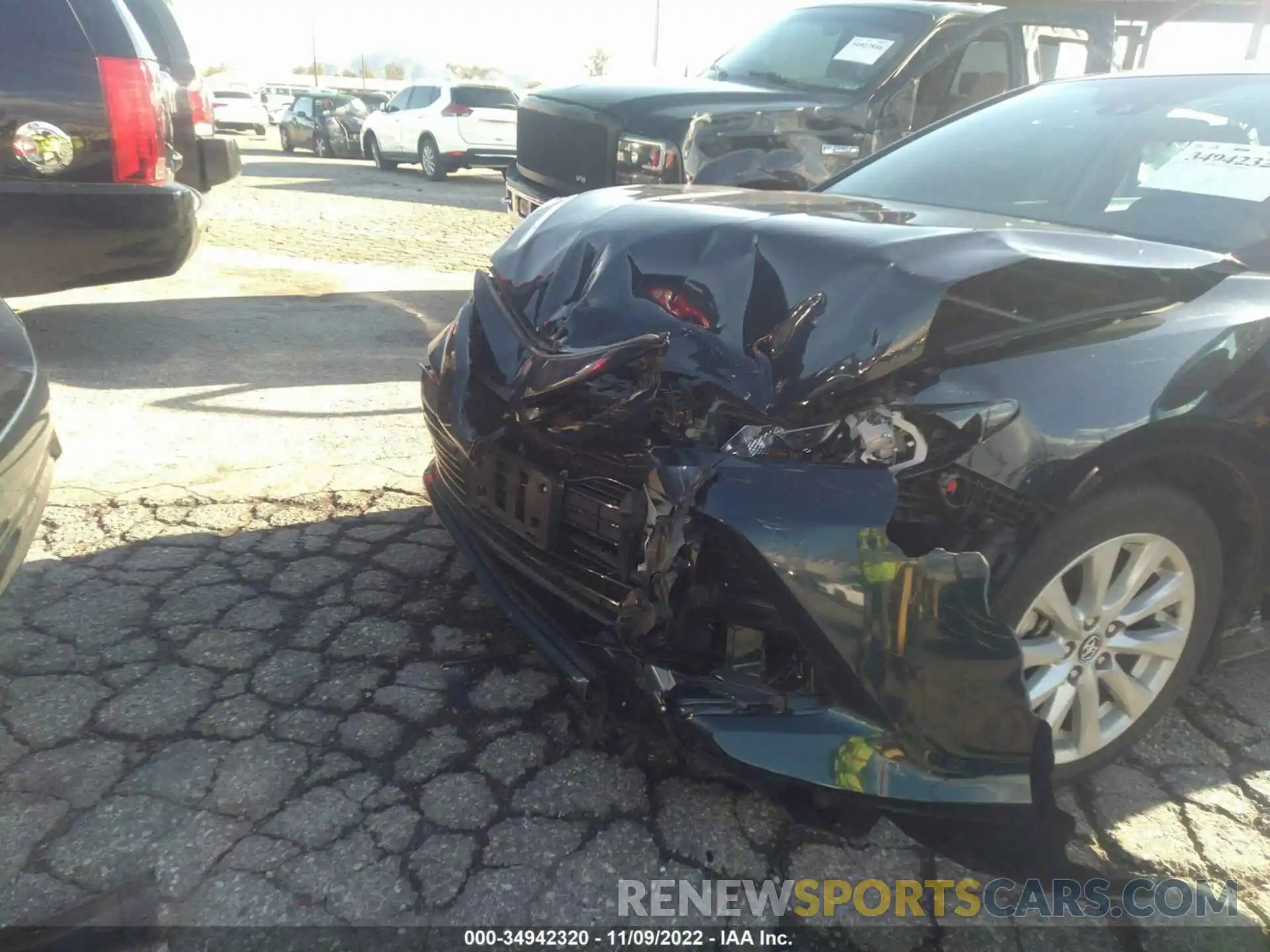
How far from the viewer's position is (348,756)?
230 cm

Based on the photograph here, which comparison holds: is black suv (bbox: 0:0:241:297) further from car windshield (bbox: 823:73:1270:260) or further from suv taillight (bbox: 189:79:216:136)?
car windshield (bbox: 823:73:1270:260)

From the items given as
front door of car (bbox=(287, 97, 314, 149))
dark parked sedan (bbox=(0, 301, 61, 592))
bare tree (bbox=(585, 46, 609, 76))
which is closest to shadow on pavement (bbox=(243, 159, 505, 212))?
front door of car (bbox=(287, 97, 314, 149))

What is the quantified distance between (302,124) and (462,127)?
8258mm

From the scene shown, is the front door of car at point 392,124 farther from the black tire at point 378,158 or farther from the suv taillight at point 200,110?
the suv taillight at point 200,110

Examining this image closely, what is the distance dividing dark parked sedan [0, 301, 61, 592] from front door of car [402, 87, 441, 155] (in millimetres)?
16159

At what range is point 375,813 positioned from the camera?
212 cm

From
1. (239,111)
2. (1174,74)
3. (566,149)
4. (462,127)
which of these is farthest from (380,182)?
(239,111)

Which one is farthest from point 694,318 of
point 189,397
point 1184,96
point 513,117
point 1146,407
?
point 513,117

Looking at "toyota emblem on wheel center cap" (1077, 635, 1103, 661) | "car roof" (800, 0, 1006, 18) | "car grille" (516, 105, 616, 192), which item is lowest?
A: "toyota emblem on wheel center cap" (1077, 635, 1103, 661)

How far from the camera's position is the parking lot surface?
1.95 m

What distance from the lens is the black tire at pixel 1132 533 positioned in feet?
6.36

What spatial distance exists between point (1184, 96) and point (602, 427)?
2.34m

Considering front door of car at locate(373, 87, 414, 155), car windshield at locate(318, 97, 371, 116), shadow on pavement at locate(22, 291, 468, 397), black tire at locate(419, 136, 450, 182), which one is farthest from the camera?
car windshield at locate(318, 97, 371, 116)

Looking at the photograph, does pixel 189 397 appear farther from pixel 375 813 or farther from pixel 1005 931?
pixel 1005 931
